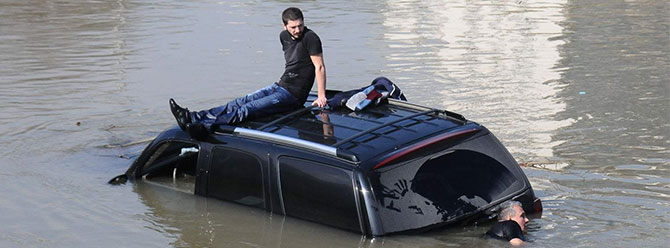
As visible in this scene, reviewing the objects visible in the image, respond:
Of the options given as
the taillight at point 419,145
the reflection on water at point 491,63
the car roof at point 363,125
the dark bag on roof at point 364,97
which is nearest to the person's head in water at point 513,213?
the taillight at point 419,145

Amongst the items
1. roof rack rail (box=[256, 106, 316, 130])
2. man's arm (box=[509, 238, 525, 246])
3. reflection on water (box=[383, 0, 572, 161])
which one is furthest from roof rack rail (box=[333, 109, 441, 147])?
reflection on water (box=[383, 0, 572, 161])

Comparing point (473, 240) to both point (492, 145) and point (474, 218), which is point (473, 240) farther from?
point (492, 145)

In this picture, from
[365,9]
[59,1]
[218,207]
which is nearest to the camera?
[218,207]

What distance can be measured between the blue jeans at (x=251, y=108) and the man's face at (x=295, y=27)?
520 mm

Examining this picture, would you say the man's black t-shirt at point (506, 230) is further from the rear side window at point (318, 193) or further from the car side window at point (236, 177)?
the car side window at point (236, 177)

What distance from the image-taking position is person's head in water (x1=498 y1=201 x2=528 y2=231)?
7691 mm

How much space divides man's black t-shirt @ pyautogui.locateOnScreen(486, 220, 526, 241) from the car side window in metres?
1.91

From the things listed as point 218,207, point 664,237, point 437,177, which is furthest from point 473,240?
point 218,207

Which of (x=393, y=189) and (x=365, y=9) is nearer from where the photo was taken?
(x=393, y=189)

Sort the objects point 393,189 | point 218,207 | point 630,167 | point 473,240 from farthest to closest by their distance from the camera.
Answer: point 630,167 → point 218,207 → point 473,240 → point 393,189

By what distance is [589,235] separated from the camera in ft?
26.8

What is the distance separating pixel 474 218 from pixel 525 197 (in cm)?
61

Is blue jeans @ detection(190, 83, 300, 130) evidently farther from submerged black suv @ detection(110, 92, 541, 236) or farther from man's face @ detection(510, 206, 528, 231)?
man's face @ detection(510, 206, 528, 231)

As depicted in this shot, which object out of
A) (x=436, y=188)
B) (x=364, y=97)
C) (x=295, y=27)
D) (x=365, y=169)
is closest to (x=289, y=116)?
(x=364, y=97)
